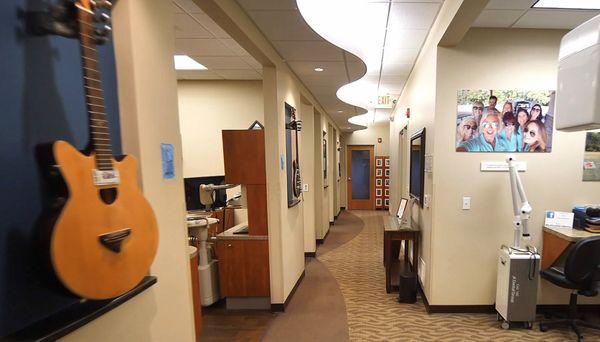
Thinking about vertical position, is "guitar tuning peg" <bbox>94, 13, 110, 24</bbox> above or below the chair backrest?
above

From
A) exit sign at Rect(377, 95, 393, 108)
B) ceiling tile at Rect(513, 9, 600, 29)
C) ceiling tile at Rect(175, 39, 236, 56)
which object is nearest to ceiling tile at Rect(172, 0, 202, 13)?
ceiling tile at Rect(175, 39, 236, 56)

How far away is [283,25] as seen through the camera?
7.27 ft

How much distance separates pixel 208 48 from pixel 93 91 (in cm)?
236

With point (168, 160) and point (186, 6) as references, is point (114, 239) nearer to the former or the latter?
point (168, 160)

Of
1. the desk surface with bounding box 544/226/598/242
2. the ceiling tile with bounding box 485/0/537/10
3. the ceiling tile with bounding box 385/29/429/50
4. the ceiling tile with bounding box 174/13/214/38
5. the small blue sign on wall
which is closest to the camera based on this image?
the small blue sign on wall

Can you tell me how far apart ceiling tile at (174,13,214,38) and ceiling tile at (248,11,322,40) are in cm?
62

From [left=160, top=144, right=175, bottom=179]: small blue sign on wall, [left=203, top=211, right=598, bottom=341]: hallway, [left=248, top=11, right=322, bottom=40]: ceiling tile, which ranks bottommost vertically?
[left=203, top=211, right=598, bottom=341]: hallway

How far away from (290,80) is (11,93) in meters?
2.89

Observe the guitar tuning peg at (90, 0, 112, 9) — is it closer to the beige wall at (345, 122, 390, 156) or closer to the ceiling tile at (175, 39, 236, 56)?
the ceiling tile at (175, 39, 236, 56)

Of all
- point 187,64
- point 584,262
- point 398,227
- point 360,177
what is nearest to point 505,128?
point 584,262

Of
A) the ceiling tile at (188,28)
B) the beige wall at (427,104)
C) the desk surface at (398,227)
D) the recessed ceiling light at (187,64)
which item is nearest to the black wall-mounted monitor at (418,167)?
the beige wall at (427,104)

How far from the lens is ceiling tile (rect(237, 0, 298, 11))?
189cm

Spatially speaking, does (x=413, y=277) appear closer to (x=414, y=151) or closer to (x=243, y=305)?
(x=414, y=151)

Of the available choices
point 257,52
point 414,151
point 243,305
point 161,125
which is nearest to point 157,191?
point 161,125
